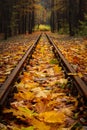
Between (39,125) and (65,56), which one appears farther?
(65,56)

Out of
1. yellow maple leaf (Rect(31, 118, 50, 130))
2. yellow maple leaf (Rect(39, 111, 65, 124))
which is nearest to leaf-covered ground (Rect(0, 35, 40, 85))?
yellow maple leaf (Rect(39, 111, 65, 124))

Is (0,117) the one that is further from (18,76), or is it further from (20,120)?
(18,76)

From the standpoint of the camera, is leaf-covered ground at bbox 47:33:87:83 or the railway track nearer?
the railway track

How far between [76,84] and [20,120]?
5.63 ft

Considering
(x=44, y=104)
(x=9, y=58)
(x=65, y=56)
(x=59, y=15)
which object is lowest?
(x=9, y=58)

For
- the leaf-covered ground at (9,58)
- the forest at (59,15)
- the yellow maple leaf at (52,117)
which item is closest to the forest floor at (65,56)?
the leaf-covered ground at (9,58)

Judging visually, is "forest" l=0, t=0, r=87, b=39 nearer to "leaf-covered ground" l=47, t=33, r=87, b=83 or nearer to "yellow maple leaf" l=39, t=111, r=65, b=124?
"leaf-covered ground" l=47, t=33, r=87, b=83

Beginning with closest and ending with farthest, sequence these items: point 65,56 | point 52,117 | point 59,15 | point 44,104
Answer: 1. point 52,117
2. point 44,104
3. point 65,56
4. point 59,15

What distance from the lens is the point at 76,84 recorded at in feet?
17.4

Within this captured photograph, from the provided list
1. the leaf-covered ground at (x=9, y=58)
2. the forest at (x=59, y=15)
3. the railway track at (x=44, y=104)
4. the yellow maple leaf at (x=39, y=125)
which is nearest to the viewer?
the yellow maple leaf at (x=39, y=125)

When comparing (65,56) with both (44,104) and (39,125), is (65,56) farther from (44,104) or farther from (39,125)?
(39,125)

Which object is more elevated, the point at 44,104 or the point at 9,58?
the point at 44,104

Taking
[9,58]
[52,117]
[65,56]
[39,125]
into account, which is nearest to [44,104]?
[52,117]

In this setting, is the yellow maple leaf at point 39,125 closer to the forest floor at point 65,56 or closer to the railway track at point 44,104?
the railway track at point 44,104
